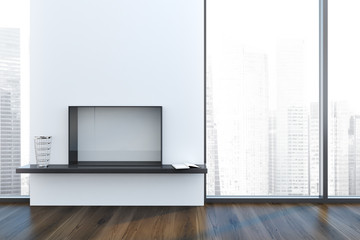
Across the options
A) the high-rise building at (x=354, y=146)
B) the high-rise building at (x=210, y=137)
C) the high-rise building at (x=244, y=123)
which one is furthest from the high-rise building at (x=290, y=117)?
the high-rise building at (x=210, y=137)

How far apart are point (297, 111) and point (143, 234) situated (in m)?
1.69

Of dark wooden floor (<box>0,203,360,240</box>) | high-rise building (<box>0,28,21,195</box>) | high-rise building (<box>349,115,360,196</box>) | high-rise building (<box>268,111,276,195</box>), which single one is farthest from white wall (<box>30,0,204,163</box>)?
high-rise building (<box>349,115,360,196</box>)

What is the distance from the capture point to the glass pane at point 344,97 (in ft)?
8.00

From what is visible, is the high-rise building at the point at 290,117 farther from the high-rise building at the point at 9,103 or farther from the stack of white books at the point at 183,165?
the high-rise building at the point at 9,103

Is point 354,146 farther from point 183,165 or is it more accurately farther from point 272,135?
point 183,165

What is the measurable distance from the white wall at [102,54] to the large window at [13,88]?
19cm

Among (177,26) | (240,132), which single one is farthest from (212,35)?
(240,132)

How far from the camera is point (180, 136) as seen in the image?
2350 millimetres

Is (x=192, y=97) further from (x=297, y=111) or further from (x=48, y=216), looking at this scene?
(x=48, y=216)

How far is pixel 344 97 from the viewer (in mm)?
2449

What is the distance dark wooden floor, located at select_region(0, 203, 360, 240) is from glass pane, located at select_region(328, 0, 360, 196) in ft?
0.98

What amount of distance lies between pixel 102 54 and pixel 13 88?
90 centimetres

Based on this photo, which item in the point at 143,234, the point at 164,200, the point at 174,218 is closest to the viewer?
the point at 143,234

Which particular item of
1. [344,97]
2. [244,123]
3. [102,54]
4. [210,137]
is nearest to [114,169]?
[210,137]
